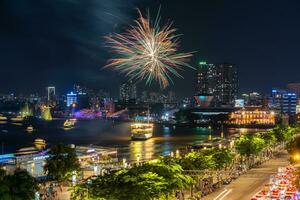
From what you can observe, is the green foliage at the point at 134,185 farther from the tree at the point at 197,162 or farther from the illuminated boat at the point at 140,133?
the illuminated boat at the point at 140,133

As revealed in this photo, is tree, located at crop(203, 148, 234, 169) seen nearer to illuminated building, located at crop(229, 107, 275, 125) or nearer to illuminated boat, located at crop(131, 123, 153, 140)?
illuminated boat, located at crop(131, 123, 153, 140)

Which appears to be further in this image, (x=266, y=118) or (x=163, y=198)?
(x=266, y=118)

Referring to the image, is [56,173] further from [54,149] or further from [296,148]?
[296,148]

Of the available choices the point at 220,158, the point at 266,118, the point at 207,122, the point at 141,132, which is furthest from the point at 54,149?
the point at 266,118

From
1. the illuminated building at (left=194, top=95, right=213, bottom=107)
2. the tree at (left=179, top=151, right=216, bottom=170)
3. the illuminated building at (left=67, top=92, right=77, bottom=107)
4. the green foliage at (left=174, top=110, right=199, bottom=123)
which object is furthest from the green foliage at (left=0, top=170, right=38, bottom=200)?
the illuminated building at (left=67, top=92, right=77, bottom=107)

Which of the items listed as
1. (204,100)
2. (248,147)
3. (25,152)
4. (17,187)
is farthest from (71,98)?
(17,187)
